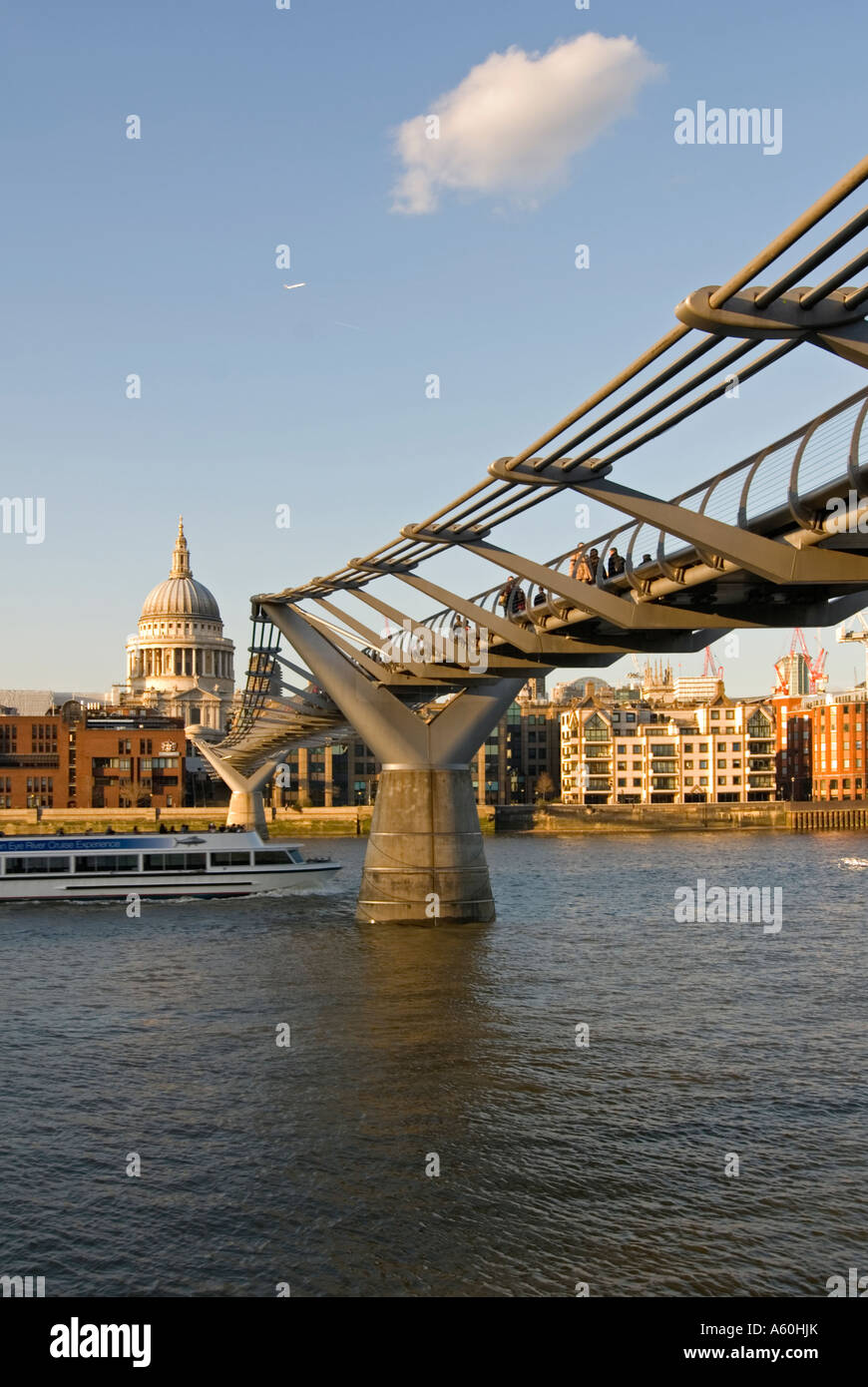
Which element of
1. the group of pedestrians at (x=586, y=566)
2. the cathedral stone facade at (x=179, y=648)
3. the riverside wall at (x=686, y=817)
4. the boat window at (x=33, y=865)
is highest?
the cathedral stone facade at (x=179, y=648)

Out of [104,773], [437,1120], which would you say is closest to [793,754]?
[104,773]

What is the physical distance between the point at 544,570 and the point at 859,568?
6900mm

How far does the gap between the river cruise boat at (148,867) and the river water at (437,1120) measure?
50.8ft

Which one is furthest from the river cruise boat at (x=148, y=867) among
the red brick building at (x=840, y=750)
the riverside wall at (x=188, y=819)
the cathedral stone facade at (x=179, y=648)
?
the cathedral stone facade at (x=179, y=648)

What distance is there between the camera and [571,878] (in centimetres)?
5541

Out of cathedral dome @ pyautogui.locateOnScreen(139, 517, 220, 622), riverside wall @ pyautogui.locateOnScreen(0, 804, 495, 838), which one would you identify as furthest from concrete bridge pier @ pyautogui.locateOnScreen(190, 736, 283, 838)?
cathedral dome @ pyautogui.locateOnScreen(139, 517, 220, 622)

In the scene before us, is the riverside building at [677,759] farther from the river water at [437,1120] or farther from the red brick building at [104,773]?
the river water at [437,1120]

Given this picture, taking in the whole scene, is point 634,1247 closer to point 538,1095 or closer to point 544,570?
point 538,1095

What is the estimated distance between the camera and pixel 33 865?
1944 inches

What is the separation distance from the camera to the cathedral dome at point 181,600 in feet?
562

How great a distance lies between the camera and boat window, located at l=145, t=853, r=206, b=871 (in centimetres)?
4912

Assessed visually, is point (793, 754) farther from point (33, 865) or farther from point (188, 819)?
point (33, 865)

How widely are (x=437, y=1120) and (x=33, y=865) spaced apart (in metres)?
36.0
